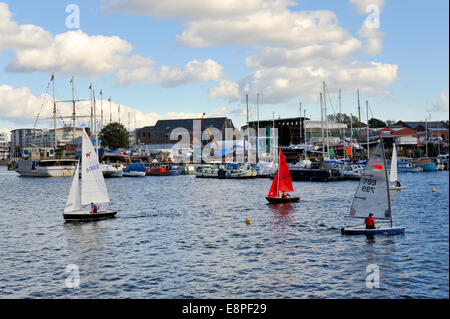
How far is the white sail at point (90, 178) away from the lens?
4650 centimetres

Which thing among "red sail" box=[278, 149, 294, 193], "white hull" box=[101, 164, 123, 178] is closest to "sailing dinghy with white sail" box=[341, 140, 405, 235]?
"red sail" box=[278, 149, 294, 193]

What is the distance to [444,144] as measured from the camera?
186 meters

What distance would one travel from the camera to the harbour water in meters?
25.7

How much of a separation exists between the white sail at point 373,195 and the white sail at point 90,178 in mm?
25107

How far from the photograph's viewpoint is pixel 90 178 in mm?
46969

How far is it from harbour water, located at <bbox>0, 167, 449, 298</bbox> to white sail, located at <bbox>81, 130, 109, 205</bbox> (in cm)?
287

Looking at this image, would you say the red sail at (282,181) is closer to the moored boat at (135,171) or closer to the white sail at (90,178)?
the white sail at (90,178)

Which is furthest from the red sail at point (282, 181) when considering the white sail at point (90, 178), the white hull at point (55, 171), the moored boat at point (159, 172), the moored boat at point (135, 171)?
the white hull at point (55, 171)

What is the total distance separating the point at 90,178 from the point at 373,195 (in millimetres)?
27747

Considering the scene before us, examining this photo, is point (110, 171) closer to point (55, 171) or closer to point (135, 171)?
point (135, 171)

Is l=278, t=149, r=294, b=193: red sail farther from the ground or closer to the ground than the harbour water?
farther from the ground

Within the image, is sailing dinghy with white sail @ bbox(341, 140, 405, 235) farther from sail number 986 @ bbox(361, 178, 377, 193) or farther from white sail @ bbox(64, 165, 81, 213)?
white sail @ bbox(64, 165, 81, 213)

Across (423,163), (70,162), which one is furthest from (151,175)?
(423,163)
